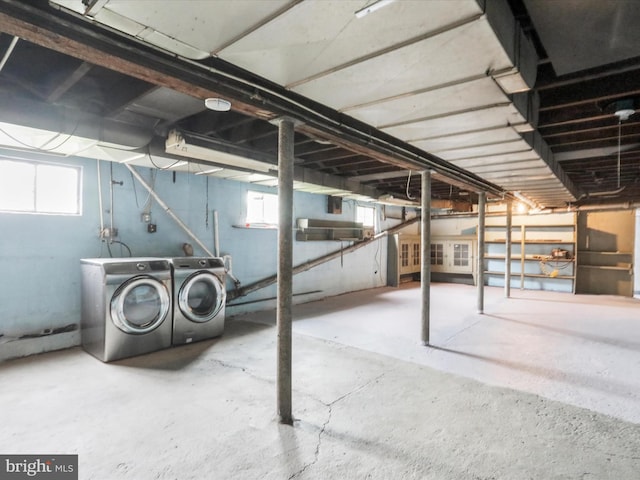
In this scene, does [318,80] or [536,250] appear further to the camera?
[536,250]

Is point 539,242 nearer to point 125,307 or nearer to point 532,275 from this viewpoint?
point 532,275

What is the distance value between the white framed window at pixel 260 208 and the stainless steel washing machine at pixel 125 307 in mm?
1997

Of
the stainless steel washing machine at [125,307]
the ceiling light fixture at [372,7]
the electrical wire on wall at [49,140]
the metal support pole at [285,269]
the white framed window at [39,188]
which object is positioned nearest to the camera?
the ceiling light fixture at [372,7]

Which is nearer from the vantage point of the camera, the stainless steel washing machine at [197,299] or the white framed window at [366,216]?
the stainless steel washing machine at [197,299]

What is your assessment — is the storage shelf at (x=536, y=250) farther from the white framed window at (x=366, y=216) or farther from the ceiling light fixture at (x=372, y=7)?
the ceiling light fixture at (x=372, y=7)

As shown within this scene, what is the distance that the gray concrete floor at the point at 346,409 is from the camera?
73.3 inches

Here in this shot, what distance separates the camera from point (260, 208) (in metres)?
5.67

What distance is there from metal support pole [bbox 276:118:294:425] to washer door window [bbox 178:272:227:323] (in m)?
1.87

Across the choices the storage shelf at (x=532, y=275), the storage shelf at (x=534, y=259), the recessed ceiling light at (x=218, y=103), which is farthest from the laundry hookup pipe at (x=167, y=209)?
the storage shelf at (x=532, y=275)

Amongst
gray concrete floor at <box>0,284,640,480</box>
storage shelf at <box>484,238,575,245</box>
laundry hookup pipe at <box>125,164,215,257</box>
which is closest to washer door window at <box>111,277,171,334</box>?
gray concrete floor at <box>0,284,640,480</box>

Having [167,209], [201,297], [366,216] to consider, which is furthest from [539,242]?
[167,209]

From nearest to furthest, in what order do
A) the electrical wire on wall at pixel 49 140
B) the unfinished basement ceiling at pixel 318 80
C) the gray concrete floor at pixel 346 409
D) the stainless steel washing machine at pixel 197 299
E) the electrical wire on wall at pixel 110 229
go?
the unfinished basement ceiling at pixel 318 80 → the gray concrete floor at pixel 346 409 → the electrical wire on wall at pixel 49 140 → the stainless steel washing machine at pixel 197 299 → the electrical wire on wall at pixel 110 229

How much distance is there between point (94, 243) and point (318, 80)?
3380mm

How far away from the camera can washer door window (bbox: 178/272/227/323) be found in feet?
12.4
